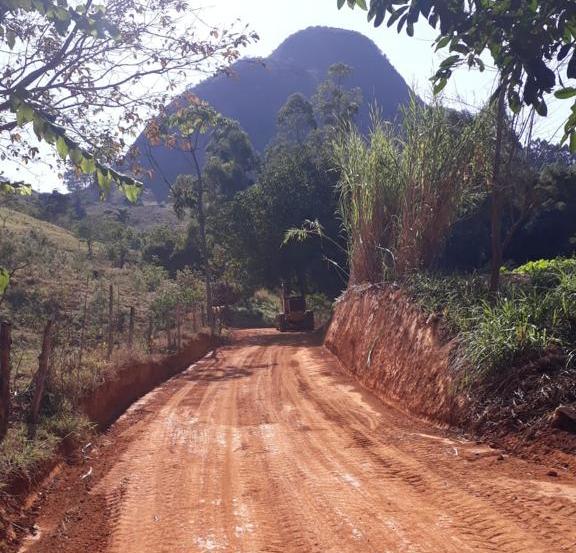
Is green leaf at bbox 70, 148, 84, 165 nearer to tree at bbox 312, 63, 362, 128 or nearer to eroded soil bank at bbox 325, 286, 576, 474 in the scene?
eroded soil bank at bbox 325, 286, 576, 474

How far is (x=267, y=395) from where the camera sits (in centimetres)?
1354

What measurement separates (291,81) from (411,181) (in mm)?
126463

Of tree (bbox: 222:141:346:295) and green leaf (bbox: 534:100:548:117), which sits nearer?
green leaf (bbox: 534:100:548:117)

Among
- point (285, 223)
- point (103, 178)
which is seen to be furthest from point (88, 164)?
point (285, 223)

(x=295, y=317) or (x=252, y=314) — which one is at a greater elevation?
(x=295, y=317)

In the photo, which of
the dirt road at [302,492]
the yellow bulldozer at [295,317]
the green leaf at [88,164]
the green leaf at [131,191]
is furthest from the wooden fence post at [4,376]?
the yellow bulldozer at [295,317]

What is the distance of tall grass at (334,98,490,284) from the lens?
13.7m

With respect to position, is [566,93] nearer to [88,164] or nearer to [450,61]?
[450,61]

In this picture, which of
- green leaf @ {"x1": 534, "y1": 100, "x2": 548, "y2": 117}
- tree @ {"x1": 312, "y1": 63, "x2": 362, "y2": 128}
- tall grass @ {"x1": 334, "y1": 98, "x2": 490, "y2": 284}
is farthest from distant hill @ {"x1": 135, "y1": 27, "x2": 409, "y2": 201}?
green leaf @ {"x1": 534, "y1": 100, "x2": 548, "y2": 117}

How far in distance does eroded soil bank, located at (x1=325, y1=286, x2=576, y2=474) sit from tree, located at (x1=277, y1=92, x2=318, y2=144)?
33.8 m

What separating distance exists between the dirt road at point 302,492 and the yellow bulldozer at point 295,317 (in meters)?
22.8

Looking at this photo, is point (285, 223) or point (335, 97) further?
point (335, 97)

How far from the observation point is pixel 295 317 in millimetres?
34219

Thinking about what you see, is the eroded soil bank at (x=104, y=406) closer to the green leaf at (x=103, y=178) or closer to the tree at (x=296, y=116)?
the green leaf at (x=103, y=178)
